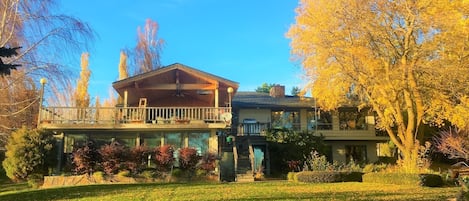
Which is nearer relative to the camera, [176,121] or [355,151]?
[176,121]

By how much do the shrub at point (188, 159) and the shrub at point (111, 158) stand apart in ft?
8.39

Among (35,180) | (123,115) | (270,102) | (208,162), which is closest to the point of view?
(35,180)

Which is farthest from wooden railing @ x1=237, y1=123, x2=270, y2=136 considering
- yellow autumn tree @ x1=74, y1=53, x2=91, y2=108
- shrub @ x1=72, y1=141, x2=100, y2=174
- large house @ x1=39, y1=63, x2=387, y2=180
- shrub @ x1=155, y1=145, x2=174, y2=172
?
yellow autumn tree @ x1=74, y1=53, x2=91, y2=108

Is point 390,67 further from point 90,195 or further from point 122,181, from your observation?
point 90,195

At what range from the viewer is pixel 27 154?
1897 centimetres

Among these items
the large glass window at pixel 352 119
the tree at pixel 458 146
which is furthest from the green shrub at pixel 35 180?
the large glass window at pixel 352 119

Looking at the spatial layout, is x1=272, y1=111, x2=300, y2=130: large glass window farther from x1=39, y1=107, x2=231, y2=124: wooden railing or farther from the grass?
the grass

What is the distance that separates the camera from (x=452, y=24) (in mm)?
22188

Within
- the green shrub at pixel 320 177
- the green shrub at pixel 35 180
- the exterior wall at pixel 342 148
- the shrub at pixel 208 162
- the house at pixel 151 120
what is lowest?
the green shrub at pixel 35 180

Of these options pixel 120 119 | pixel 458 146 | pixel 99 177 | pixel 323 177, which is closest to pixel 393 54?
pixel 458 146

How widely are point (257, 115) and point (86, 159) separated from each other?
15.6 meters

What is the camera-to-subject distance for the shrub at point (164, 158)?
19.7 m

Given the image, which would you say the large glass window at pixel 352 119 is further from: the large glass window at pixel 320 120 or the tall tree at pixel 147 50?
the tall tree at pixel 147 50

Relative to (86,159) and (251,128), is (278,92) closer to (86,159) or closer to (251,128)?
(251,128)
